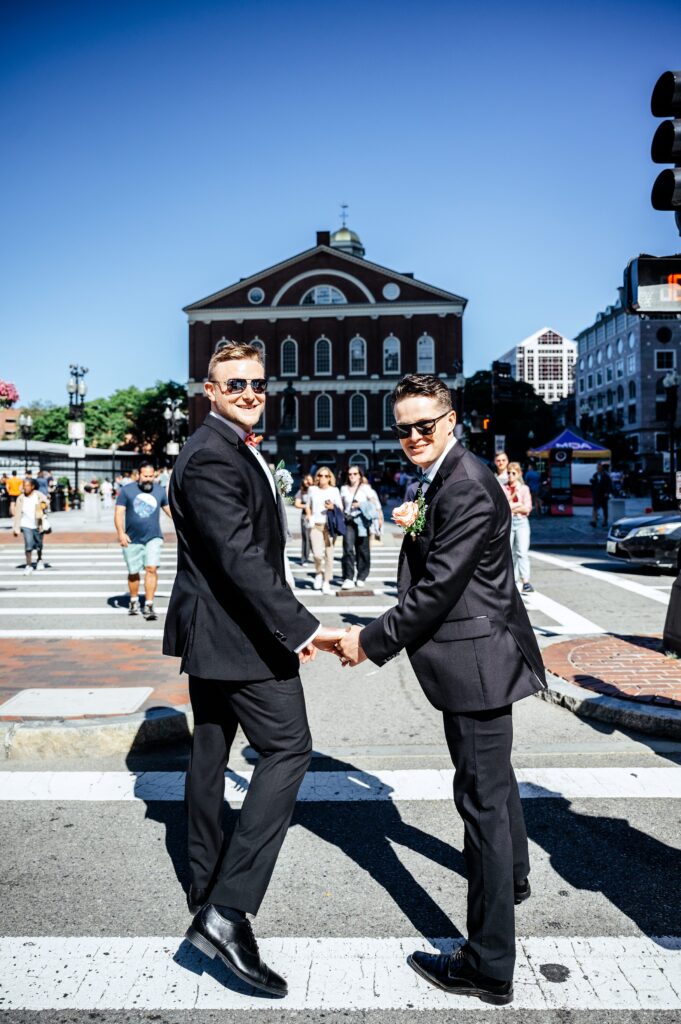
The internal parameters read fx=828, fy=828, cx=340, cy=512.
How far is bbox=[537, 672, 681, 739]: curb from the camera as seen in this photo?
5352mm

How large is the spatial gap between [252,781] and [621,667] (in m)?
4.72

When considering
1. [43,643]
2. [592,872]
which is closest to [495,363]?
[43,643]

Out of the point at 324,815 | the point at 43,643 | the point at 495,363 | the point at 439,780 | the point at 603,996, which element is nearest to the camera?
the point at 603,996

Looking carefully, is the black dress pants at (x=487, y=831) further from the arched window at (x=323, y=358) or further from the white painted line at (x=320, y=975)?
the arched window at (x=323, y=358)

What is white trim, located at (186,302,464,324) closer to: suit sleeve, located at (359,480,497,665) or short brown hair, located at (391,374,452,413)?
short brown hair, located at (391,374,452,413)

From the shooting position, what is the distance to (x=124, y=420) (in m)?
95.8

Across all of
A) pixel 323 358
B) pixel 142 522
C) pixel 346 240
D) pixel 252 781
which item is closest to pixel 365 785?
pixel 252 781

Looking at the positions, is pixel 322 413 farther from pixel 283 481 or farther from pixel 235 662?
pixel 235 662

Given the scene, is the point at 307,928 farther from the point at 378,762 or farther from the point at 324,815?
the point at 378,762

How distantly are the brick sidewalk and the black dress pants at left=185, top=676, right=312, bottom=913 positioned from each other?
3.62m

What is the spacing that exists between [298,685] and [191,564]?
59cm

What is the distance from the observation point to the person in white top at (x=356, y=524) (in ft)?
41.0

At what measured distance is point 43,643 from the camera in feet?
27.5

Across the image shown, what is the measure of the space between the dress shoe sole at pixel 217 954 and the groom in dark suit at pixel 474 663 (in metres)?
0.49
